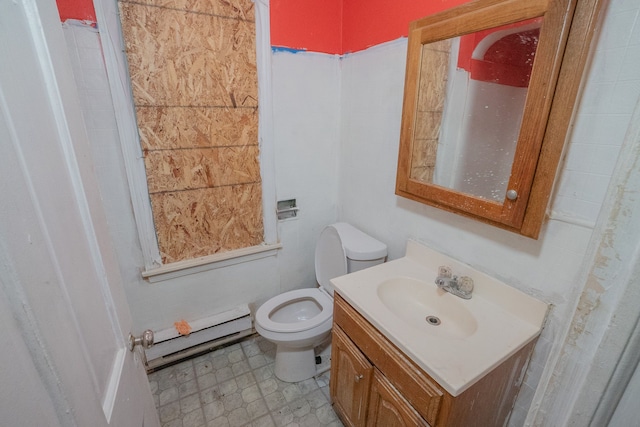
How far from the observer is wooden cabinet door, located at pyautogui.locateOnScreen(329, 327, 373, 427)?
1.14 metres

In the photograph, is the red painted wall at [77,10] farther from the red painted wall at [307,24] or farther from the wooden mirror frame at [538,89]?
the wooden mirror frame at [538,89]

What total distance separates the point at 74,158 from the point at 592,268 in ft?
2.89

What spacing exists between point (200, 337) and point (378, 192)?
142 cm

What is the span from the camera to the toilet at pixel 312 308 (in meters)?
1.51

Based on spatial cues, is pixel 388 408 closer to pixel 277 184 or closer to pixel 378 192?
pixel 378 192

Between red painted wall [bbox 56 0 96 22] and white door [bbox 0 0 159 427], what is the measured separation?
3.16ft

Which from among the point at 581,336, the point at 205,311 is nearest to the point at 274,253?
the point at 205,311

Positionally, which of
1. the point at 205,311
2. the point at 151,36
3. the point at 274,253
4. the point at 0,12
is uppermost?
the point at 151,36

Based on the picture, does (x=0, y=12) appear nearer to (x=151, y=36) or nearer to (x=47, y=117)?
(x=47, y=117)

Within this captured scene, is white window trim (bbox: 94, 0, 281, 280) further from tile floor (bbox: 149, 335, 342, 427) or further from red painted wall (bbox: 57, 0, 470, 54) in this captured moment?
tile floor (bbox: 149, 335, 342, 427)

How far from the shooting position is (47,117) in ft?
1.47

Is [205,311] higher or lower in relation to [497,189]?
lower

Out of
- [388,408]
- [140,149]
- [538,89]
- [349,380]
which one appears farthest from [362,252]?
[140,149]

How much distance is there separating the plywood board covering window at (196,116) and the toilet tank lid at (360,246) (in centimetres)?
60
